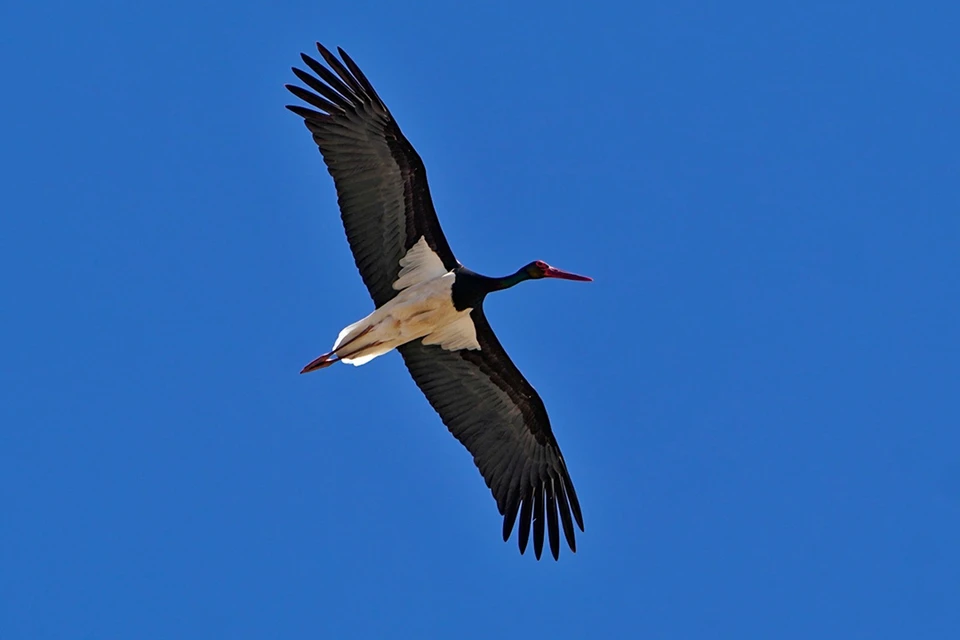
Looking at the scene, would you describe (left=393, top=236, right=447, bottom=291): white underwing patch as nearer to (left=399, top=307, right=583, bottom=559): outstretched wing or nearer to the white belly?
the white belly

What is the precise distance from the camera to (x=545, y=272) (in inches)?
772

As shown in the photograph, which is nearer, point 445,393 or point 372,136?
point 372,136

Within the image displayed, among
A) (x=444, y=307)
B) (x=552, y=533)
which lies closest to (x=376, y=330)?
(x=444, y=307)

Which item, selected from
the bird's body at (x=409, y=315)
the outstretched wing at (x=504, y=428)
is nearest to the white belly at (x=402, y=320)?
the bird's body at (x=409, y=315)

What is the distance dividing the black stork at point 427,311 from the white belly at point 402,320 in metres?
0.01

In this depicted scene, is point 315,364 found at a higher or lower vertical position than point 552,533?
higher

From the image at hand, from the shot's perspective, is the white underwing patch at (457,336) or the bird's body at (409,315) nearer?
the bird's body at (409,315)

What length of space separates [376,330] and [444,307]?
0.82 metres

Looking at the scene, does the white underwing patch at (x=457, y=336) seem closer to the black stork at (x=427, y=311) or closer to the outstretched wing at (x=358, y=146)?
the black stork at (x=427, y=311)

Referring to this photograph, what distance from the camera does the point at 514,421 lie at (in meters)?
19.8

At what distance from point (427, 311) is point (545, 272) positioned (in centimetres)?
164

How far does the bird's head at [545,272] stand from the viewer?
→ 19500 mm

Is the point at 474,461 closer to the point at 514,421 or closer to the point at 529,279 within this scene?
the point at 514,421

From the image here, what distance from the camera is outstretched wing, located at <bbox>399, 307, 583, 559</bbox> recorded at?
19562mm
